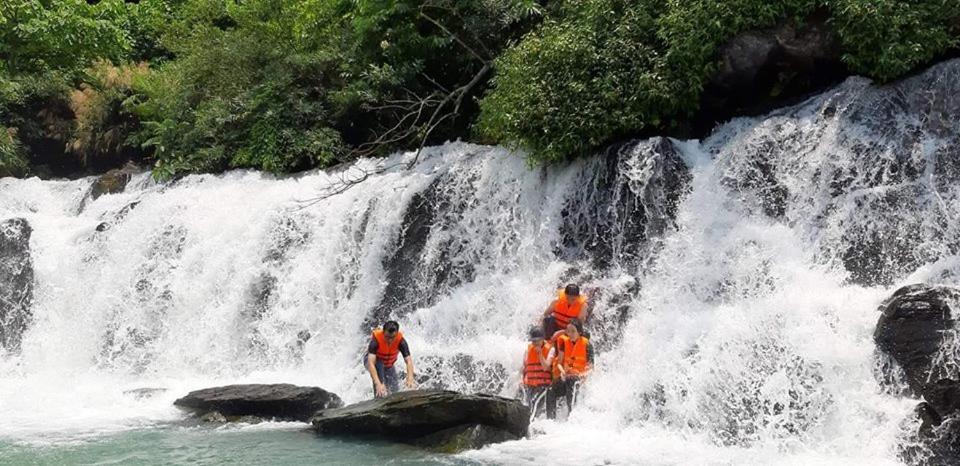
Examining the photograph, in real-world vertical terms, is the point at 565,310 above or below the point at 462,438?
above

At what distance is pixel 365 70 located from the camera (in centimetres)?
1598

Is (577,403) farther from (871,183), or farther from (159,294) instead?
(159,294)

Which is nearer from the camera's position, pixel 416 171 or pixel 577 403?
pixel 577 403

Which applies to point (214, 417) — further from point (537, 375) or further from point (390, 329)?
point (537, 375)

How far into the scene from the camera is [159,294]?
45.1 feet

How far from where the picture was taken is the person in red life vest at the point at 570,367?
30.0ft

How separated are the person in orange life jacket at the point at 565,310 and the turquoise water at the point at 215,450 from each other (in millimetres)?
2210

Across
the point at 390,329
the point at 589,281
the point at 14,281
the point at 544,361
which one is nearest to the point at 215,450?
the point at 390,329

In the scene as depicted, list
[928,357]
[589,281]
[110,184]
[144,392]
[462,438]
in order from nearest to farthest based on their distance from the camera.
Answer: [928,357] < [462,438] < [589,281] < [144,392] < [110,184]

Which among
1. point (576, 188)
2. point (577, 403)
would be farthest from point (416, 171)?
point (577, 403)

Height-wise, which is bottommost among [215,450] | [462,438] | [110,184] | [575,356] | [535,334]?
[462,438]

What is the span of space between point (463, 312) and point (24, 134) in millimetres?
14672

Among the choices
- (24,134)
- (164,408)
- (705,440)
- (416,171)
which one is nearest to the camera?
(705,440)

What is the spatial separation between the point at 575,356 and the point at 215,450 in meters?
3.56
